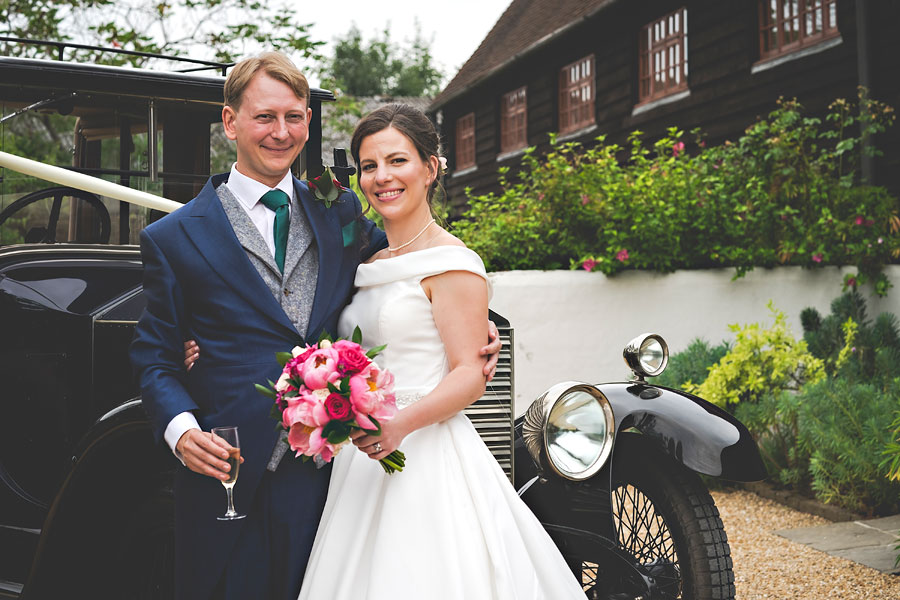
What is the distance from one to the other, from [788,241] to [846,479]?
7.37ft

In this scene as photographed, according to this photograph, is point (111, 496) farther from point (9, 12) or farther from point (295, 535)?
point (9, 12)

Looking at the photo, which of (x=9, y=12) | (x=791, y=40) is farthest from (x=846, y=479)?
(x=9, y=12)

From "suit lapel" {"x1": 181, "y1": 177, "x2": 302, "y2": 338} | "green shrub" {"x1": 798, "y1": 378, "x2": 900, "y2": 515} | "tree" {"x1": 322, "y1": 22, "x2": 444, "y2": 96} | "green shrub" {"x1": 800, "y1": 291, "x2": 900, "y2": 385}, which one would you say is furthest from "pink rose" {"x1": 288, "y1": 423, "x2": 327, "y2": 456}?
"tree" {"x1": 322, "y1": 22, "x2": 444, "y2": 96}

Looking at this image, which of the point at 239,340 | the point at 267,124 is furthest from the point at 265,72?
the point at 239,340

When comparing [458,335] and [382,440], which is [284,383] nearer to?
[382,440]

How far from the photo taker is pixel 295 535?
2139 millimetres

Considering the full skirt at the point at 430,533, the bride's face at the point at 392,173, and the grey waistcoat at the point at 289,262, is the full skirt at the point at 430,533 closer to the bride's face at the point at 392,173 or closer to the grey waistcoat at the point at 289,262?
the grey waistcoat at the point at 289,262

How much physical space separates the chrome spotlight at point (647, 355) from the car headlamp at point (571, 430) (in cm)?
36

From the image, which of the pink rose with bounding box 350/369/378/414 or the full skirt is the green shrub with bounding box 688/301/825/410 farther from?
the pink rose with bounding box 350/369/378/414

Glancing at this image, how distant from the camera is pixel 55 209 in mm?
3338

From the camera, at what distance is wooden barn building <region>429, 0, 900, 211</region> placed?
26.2 feet

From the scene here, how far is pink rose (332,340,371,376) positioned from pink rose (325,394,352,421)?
0.05 meters

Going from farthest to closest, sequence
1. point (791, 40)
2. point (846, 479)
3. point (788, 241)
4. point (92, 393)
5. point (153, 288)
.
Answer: point (791, 40), point (788, 241), point (846, 479), point (92, 393), point (153, 288)

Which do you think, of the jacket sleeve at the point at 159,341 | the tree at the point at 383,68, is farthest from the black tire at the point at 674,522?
the tree at the point at 383,68
